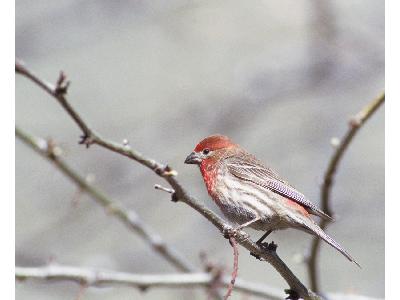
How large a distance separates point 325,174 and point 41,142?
1.64 m

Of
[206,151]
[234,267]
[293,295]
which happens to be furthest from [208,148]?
[234,267]

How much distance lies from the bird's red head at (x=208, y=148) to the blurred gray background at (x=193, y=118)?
7.68 ft

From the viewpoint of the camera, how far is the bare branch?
14.0 feet

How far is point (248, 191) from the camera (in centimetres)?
451

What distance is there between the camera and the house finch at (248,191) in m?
4.02

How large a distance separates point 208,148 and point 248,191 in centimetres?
67

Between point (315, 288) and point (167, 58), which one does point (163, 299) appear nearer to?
point (167, 58)

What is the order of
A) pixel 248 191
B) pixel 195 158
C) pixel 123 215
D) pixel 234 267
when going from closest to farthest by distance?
pixel 234 267 → pixel 195 158 → pixel 248 191 → pixel 123 215

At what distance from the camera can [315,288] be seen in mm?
4270

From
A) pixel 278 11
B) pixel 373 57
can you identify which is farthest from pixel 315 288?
pixel 278 11

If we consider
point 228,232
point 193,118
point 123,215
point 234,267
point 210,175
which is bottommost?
point 234,267

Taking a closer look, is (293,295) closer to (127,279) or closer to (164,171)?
(164,171)

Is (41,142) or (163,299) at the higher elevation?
(163,299)

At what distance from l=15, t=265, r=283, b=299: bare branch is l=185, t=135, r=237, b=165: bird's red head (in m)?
0.88
